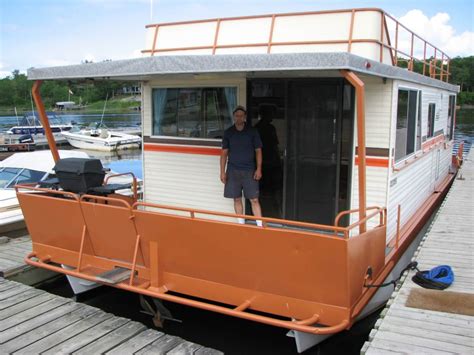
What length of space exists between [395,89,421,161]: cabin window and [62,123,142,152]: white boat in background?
92.5ft

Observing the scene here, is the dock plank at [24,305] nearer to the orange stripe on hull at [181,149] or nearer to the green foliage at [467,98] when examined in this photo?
the orange stripe on hull at [181,149]

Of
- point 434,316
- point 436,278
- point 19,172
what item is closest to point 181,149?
point 436,278

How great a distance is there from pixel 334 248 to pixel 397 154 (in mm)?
2435

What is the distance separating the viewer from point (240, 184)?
6355 mm

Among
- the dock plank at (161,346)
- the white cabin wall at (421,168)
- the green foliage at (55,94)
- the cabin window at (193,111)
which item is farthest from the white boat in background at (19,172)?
the green foliage at (55,94)

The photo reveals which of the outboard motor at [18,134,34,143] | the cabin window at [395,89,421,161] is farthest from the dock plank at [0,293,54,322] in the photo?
the outboard motor at [18,134,34,143]

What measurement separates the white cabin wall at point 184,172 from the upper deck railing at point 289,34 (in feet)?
1.68

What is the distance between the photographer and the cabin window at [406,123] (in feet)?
20.6

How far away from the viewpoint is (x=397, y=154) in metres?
6.29

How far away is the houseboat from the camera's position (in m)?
4.59

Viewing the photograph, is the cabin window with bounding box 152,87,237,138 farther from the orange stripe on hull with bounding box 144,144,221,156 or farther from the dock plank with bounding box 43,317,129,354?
the dock plank with bounding box 43,317,129,354

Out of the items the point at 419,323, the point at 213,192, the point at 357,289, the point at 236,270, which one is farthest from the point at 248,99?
the point at 419,323

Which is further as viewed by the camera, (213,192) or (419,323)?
(213,192)

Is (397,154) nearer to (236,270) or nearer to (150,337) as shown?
(236,270)
